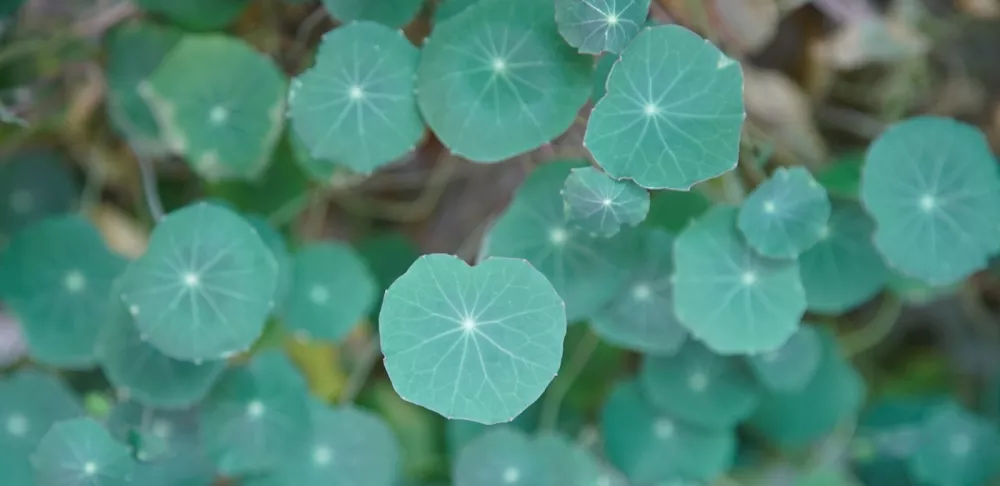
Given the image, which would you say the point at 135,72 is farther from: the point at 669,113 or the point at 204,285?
the point at 669,113

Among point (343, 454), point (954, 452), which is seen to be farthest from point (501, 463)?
point (954, 452)

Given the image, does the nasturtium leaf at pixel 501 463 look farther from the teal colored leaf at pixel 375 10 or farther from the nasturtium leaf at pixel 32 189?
the nasturtium leaf at pixel 32 189

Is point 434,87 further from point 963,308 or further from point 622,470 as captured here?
point 963,308

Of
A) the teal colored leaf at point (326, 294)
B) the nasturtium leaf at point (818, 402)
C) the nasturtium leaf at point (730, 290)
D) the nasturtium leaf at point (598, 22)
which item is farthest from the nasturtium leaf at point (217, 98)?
the nasturtium leaf at point (818, 402)

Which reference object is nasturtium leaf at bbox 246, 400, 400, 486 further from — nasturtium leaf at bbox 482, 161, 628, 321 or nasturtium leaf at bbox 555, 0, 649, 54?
nasturtium leaf at bbox 555, 0, 649, 54

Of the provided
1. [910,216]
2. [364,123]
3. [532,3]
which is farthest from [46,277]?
[910,216]

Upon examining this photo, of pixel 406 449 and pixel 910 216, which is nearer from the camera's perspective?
pixel 910 216
